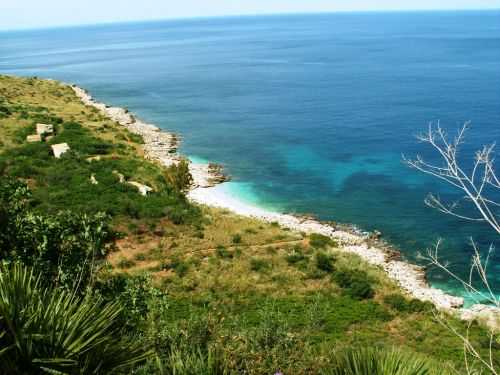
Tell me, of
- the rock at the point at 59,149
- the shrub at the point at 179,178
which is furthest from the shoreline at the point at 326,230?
the rock at the point at 59,149

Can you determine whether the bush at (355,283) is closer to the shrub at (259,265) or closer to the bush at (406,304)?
the bush at (406,304)

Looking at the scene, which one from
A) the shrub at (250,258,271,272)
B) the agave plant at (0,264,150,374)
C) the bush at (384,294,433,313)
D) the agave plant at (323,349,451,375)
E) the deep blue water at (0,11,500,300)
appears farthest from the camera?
the deep blue water at (0,11,500,300)

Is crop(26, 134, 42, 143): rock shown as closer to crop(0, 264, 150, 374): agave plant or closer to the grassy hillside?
the grassy hillside

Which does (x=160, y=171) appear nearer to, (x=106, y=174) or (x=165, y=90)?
(x=106, y=174)

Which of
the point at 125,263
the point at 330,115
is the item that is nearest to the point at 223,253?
the point at 125,263

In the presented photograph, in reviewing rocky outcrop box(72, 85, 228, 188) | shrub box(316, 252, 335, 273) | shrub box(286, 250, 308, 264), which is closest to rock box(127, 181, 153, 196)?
rocky outcrop box(72, 85, 228, 188)

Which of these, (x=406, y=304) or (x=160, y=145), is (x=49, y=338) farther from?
(x=160, y=145)

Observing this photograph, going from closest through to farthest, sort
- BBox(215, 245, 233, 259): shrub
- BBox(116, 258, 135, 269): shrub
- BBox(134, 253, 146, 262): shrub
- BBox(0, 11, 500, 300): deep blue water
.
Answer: BBox(116, 258, 135, 269): shrub
BBox(134, 253, 146, 262): shrub
BBox(215, 245, 233, 259): shrub
BBox(0, 11, 500, 300): deep blue water
